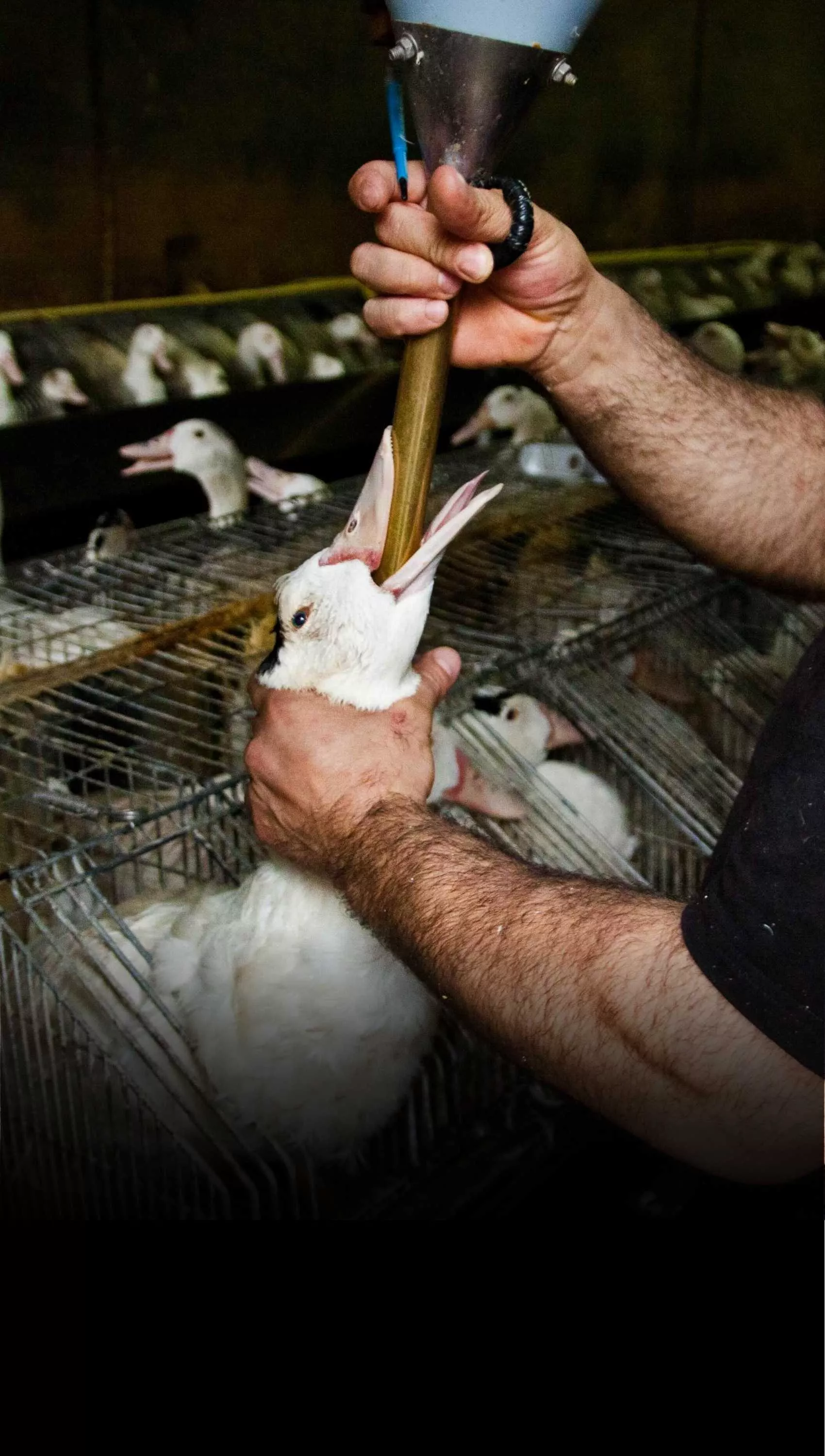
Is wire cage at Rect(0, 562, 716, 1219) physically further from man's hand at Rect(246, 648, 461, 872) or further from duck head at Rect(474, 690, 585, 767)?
man's hand at Rect(246, 648, 461, 872)

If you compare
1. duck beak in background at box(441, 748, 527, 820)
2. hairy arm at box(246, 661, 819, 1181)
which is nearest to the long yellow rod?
hairy arm at box(246, 661, 819, 1181)

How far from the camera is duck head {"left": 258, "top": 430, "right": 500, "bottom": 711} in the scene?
5.20 feet

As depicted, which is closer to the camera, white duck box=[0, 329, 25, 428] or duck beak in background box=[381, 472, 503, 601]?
duck beak in background box=[381, 472, 503, 601]

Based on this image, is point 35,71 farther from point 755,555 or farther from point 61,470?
point 755,555

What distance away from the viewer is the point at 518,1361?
2021 mm

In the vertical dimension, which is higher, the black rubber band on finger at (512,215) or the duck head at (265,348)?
the black rubber band on finger at (512,215)

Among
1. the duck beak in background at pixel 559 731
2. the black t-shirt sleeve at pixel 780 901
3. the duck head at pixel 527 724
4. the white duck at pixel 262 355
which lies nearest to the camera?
the black t-shirt sleeve at pixel 780 901

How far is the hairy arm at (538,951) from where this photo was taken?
3.89 feet

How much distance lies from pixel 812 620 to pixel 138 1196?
2.55 m

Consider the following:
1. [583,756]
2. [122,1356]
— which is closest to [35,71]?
[583,756]

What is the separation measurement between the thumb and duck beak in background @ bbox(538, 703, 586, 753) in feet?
3.38

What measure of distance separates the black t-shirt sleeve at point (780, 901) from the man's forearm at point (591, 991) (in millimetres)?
33

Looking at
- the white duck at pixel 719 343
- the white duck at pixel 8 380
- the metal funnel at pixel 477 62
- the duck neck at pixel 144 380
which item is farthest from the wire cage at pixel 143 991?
the white duck at pixel 719 343

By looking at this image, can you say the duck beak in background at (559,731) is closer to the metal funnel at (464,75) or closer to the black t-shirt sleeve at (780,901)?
the metal funnel at (464,75)
